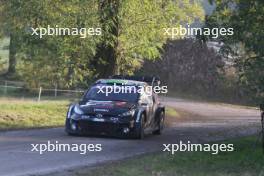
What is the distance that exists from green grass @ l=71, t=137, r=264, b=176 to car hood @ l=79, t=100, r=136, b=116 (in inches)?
145

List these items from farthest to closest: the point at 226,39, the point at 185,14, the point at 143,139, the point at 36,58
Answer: the point at 185,14 < the point at 36,58 < the point at 143,139 < the point at 226,39

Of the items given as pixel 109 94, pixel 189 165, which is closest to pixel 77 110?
pixel 109 94

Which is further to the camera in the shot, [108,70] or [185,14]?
[185,14]

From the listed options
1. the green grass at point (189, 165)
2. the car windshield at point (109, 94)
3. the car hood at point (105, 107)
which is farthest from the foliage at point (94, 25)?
the green grass at point (189, 165)

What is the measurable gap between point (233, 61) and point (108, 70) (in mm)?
13729

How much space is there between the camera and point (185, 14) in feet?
104

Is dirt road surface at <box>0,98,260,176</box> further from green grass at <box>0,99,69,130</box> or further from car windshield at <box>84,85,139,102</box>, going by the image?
green grass at <box>0,99,69,130</box>

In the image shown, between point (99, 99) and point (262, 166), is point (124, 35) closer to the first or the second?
point (99, 99)

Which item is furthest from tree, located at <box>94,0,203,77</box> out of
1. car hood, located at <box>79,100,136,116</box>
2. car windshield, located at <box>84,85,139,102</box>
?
car hood, located at <box>79,100,136,116</box>

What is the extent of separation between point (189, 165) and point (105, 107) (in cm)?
582

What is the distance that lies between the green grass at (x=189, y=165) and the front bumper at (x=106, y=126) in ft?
11.4

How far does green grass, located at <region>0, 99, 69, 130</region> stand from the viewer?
23245 mm

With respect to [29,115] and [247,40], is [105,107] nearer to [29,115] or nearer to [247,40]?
[247,40]

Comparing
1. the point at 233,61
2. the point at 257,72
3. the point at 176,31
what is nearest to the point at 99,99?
the point at 233,61
